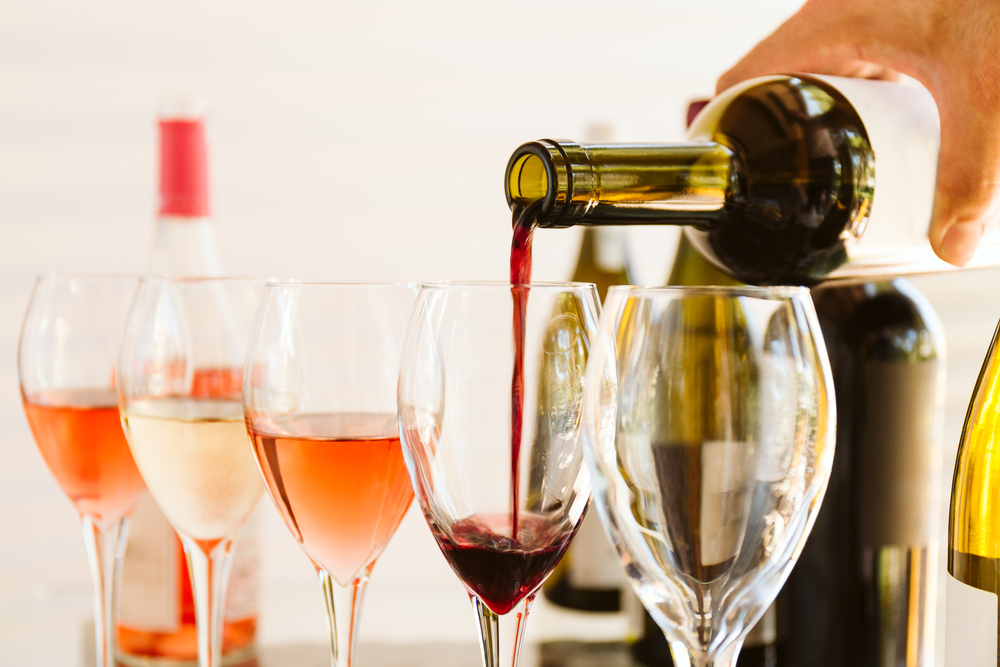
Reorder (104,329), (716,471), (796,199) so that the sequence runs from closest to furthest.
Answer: (716,471) < (796,199) < (104,329)

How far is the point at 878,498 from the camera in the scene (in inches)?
27.6

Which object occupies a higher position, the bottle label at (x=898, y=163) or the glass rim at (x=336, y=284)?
the bottle label at (x=898, y=163)

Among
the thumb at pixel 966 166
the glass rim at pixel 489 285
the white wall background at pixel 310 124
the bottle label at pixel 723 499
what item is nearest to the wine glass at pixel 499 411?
the glass rim at pixel 489 285

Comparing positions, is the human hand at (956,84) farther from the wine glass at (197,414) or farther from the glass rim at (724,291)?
the wine glass at (197,414)

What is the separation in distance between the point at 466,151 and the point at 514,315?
4.28 ft

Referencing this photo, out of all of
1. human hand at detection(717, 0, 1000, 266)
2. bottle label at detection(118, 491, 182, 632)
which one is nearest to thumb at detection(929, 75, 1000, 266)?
human hand at detection(717, 0, 1000, 266)

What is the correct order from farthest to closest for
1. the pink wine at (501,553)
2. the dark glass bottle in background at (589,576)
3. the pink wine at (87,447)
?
the dark glass bottle in background at (589,576)
the pink wine at (87,447)
the pink wine at (501,553)

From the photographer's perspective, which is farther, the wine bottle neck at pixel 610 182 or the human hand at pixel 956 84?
the human hand at pixel 956 84

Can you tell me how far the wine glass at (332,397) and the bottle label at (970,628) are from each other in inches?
14.4

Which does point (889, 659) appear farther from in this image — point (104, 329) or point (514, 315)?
point (104, 329)

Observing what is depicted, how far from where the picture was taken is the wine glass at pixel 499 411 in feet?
1.68

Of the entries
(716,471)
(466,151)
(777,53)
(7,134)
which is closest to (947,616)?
(716,471)

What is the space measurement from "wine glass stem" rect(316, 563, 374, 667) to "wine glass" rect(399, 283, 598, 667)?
0.49ft

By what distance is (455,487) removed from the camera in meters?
0.52
